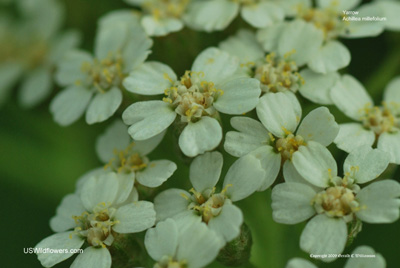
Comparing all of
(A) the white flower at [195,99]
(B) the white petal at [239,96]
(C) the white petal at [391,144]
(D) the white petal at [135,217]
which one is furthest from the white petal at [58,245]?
(C) the white petal at [391,144]

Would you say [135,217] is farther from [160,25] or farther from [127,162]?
[160,25]

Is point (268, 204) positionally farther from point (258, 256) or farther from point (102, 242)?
point (102, 242)

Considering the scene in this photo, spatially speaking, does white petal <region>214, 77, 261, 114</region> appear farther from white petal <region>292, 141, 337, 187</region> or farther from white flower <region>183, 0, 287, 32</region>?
white flower <region>183, 0, 287, 32</region>

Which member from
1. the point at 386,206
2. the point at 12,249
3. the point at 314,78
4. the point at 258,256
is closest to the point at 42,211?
the point at 12,249

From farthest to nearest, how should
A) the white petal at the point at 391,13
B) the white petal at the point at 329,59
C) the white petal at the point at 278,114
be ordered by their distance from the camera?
the white petal at the point at 391,13
the white petal at the point at 329,59
the white petal at the point at 278,114

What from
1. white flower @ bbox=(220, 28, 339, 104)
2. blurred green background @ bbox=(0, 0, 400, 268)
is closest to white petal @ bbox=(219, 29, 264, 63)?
white flower @ bbox=(220, 28, 339, 104)

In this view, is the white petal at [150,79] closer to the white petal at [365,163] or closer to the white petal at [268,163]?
the white petal at [268,163]
